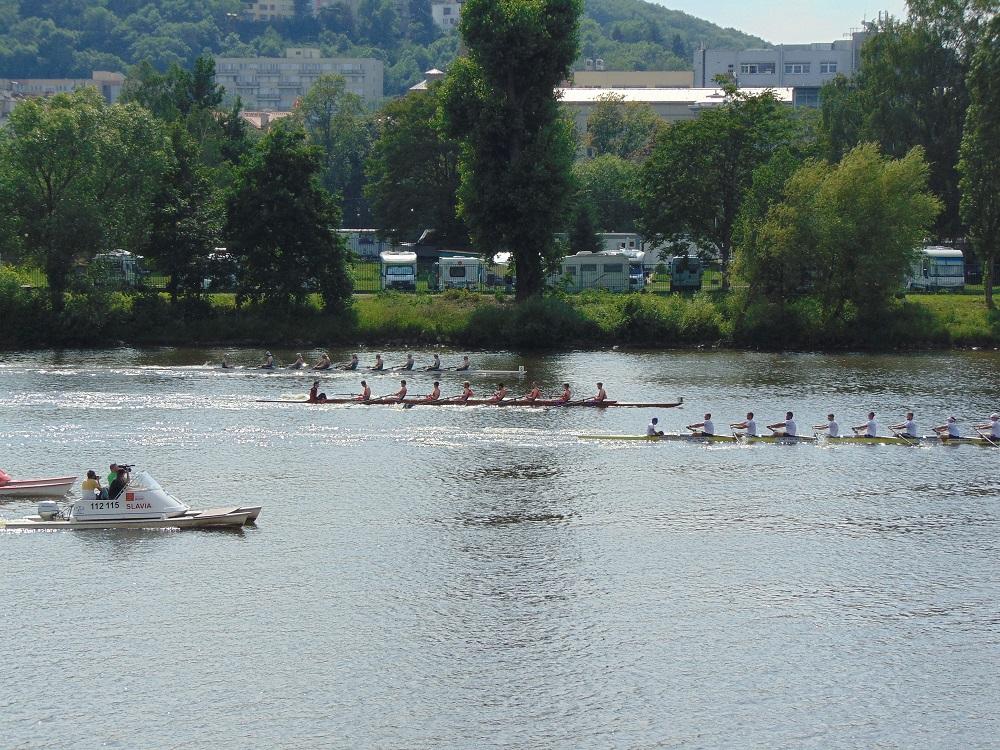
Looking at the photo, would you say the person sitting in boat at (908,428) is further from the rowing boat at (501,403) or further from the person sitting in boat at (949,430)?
the rowing boat at (501,403)

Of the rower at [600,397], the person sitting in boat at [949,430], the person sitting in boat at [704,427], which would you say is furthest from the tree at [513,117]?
the person sitting in boat at [949,430]

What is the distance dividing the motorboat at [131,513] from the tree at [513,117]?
39063mm

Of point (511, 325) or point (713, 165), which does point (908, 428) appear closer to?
point (511, 325)

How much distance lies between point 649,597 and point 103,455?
21.7m

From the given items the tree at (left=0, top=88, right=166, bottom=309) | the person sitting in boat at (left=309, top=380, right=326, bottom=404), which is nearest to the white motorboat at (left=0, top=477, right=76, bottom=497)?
the person sitting in boat at (left=309, top=380, right=326, bottom=404)

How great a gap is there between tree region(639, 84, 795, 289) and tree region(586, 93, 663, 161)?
66817 millimetres

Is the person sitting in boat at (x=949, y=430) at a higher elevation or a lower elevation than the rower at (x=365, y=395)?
lower

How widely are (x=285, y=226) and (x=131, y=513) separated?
3820 cm

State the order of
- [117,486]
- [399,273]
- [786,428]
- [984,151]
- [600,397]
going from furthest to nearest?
[399,273] → [984,151] → [600,397] → [786,428] → [117,486]

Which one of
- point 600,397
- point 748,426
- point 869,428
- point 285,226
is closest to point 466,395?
point 600,397

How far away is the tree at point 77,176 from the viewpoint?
70562 mm

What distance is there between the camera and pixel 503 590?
3272cm

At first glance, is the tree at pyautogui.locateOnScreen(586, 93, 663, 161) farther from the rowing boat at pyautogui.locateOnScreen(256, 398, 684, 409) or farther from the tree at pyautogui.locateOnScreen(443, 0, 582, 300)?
the rowing boat at pyautogui.locateOnScreen(256, 398, 684, 409)

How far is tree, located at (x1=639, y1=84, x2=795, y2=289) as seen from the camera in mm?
82562
